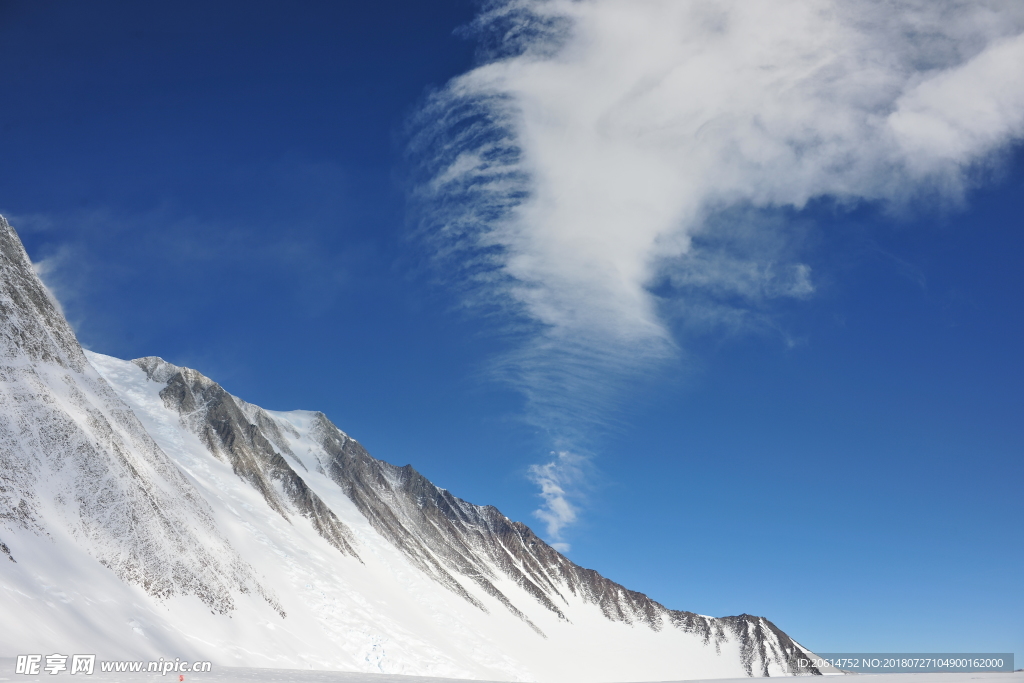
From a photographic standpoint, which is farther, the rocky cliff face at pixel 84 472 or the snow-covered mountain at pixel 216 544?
the rocky cliff face at pixel 84 472

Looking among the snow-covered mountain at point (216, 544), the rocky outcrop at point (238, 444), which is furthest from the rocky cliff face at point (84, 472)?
the rocky outcrop at point (238, 444)

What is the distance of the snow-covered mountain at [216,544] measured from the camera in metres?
31.3

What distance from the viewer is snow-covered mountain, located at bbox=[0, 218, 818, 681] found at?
31.3m

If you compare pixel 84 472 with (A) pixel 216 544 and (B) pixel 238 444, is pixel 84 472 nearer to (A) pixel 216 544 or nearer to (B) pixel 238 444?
(A) pixel 216 544

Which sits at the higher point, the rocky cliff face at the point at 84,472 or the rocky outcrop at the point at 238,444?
the rocky outcrop at the point at 238,444

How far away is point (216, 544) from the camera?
5069cm

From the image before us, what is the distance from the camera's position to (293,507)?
80.8 metres

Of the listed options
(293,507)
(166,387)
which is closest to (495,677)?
(293,507)

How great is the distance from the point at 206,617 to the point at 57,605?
15.4 meters

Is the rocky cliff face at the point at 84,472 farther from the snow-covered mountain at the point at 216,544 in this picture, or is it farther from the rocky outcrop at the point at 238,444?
the rocky outcrop at the point at 238,444

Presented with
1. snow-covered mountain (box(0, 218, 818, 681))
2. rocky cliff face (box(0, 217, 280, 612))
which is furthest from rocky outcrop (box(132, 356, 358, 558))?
rocky cliff face (box(0, 217, 280, 612))

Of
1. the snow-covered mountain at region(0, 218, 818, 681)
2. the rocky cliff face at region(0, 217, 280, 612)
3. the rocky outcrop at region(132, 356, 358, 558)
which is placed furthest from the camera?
the rocky outcrop at region(132, 356, 358, 558)

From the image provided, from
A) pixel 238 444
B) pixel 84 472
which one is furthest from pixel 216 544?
pixel 238 444

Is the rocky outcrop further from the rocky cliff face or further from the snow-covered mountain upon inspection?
the rocky cliff face
